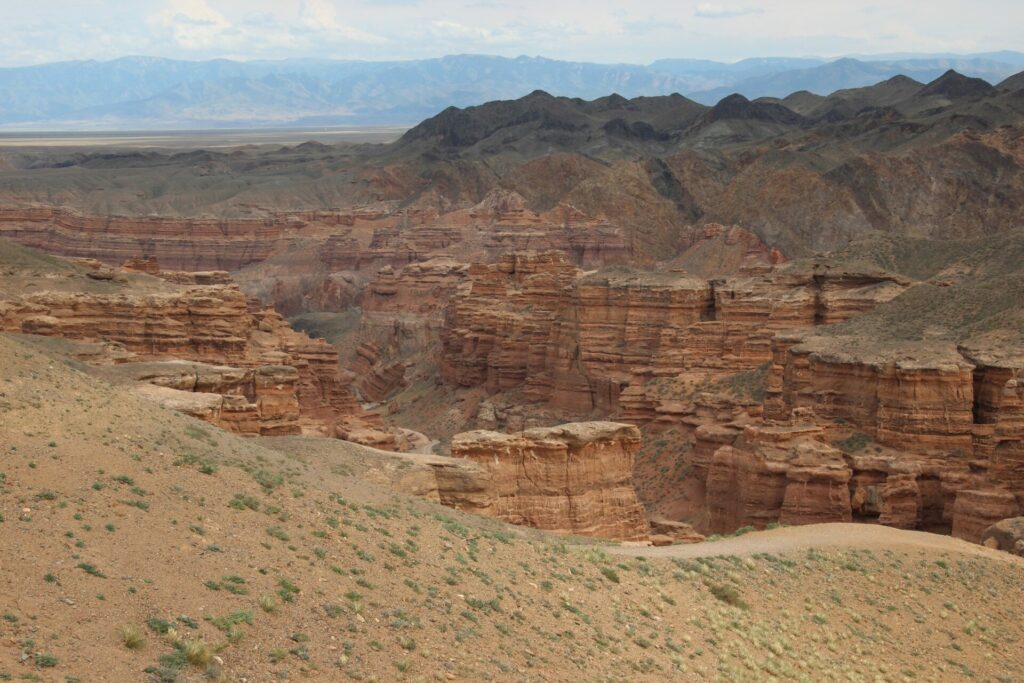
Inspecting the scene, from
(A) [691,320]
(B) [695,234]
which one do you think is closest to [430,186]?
(B) [695,234]

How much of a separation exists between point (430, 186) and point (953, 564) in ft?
381

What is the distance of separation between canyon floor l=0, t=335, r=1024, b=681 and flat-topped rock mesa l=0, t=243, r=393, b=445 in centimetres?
1028

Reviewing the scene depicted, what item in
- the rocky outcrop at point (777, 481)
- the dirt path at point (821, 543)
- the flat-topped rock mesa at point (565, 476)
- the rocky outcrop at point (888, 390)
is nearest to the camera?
the dirt path at point (821, 543)

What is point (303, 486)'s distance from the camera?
23.2 meters

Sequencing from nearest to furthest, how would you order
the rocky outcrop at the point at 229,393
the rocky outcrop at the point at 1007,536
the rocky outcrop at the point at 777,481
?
the rocky outcrop at the point at 229,393, the rocky outcrop at the point at 1007,536, the rocky outcrop at the point at 777,481

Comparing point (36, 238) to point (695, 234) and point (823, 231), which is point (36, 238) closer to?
point (695, 234)

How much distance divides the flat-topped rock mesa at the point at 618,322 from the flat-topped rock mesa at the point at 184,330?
10.6 meters

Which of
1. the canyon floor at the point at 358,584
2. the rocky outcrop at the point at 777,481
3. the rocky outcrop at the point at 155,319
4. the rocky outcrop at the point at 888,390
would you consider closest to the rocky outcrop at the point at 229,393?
the canyon floor at the point at 358,584

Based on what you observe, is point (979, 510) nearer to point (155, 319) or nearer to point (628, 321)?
point (628, 321)

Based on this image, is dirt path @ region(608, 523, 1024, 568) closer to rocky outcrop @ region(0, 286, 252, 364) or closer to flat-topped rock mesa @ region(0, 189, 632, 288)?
rocky outcrop @ region(0, 286, 252, 364)

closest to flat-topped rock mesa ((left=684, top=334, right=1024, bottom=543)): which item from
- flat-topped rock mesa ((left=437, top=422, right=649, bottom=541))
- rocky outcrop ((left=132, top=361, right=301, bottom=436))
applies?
flat-topped rock mesa ((left=437, top=422, right=649, bottom=541))

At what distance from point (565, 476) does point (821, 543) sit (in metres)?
6.41

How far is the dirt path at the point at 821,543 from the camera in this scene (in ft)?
95.0

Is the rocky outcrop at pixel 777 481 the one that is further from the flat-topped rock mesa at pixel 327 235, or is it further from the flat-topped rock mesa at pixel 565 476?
the flat-topped rock mesa at pixel 327 235
